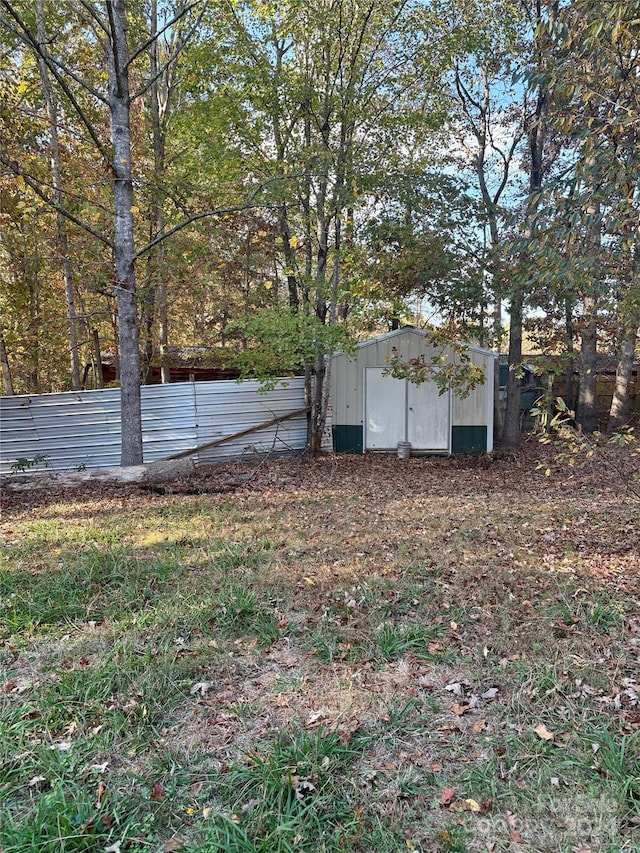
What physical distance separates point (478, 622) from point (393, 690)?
3.00 feet

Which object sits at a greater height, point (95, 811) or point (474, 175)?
point (474, 175)

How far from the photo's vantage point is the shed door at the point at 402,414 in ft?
35.2

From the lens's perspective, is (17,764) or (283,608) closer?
(17,764)

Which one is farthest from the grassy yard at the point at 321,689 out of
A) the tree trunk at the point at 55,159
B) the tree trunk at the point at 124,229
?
the tree trunk at the point at 55,159

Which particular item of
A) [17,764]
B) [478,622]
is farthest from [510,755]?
[17,764]

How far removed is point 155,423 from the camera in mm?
9680

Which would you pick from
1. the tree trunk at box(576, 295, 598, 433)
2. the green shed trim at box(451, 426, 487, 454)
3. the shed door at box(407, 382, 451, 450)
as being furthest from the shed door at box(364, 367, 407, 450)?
the tree trunk at box(576, 295, 598, 433)

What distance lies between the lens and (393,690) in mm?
2764

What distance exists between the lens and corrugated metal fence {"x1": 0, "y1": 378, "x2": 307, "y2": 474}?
9148mm

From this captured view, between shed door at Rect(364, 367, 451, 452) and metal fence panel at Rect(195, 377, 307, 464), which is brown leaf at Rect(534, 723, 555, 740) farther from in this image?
shed door at Rect(364, 367, 451, 452)

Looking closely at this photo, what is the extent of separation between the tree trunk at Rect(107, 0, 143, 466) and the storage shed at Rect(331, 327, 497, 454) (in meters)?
4.26

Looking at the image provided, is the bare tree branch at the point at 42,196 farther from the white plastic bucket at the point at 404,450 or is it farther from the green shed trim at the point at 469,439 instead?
the green shed trim at the point at 469,439

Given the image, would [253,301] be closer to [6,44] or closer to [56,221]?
[56,221]

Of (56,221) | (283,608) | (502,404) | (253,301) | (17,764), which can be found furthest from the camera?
(502,404)
